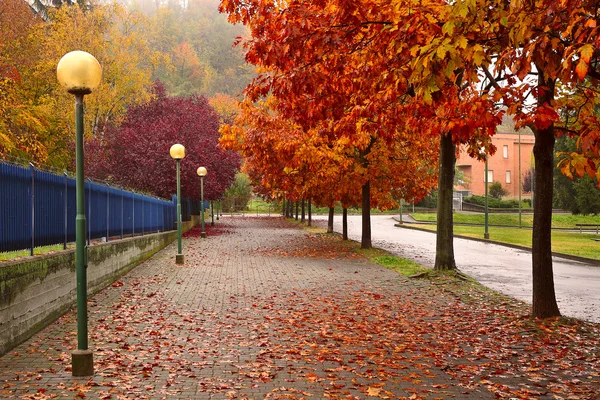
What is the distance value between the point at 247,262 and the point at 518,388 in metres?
14.2

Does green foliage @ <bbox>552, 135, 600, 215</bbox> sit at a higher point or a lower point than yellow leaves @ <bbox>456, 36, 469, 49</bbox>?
lower

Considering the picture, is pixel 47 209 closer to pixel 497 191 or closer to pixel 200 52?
pixel 497 191

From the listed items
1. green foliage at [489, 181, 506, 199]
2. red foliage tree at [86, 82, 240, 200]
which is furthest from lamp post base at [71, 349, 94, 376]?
green foliage at [489, 181, 506, 199]

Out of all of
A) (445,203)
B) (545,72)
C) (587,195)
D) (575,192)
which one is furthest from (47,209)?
(575,192)

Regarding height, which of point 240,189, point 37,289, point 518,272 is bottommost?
point 518,272

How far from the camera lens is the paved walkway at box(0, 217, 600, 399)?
620cm

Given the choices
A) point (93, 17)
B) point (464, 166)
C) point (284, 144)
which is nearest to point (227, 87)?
point (464, 166)

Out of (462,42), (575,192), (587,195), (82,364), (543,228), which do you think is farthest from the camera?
(575,192)

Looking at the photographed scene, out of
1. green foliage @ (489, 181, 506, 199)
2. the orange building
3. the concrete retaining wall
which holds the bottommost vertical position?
the concrete retaining wall

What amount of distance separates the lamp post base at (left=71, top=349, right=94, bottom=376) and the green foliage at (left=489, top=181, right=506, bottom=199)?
251ft

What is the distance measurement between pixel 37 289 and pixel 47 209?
6.88 feet

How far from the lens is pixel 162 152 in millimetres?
36156

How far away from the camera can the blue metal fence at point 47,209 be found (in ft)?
28.8

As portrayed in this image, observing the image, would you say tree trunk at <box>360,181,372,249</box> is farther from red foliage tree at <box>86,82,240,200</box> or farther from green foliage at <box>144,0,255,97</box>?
green foliage at <box>144,0,255,97</box>
